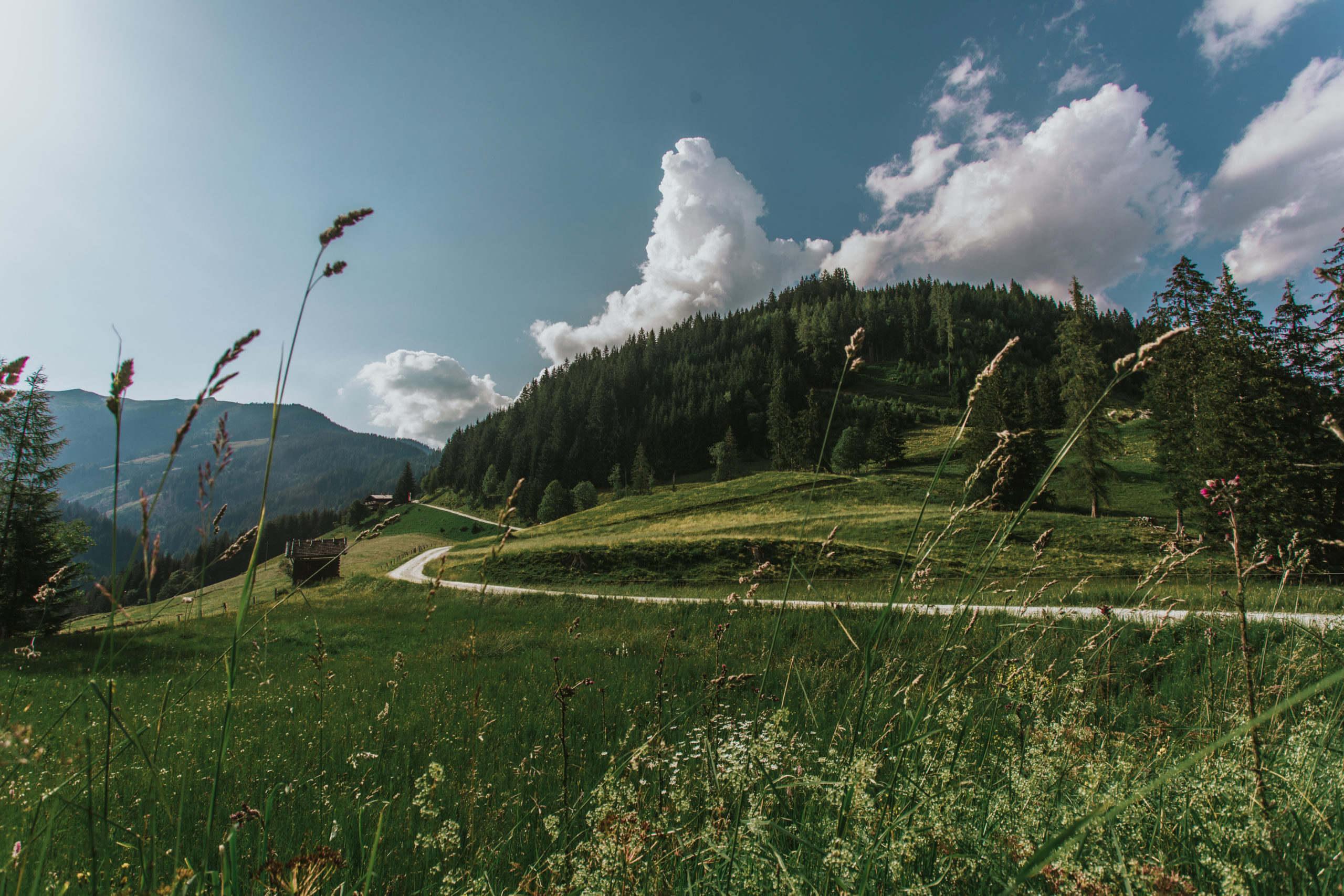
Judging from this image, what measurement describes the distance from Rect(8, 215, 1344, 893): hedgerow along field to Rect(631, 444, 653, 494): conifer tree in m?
78.6

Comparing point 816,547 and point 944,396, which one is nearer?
point 816,547

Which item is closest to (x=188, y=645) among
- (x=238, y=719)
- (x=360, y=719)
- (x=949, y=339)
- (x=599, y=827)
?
(x=238, y=719)

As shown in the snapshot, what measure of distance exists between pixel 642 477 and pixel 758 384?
4279 centimetres

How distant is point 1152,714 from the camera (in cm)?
401

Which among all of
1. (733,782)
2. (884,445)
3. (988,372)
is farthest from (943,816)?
(884,445)

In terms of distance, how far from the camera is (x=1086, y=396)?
39469mm

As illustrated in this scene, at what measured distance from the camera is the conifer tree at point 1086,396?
129 feet

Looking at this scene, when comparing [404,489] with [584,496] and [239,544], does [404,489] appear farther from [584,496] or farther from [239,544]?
[239,544]

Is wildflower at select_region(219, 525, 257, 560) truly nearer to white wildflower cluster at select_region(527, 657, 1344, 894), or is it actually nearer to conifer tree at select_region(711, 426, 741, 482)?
white wildflower cluster at select_region(527, 657, 1344, 894)

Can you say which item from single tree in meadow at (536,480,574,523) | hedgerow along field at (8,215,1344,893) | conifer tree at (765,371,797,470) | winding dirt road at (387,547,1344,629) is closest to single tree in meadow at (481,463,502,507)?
single tree in meadow at (536,480,574,523)

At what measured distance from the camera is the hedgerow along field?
5.01 ft

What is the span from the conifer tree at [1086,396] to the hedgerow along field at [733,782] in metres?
41.0

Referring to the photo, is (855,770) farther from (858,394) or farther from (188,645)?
(858,394)

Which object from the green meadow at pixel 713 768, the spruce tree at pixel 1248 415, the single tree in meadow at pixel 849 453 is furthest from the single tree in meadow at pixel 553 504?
the green meadow at pixel 713 768
